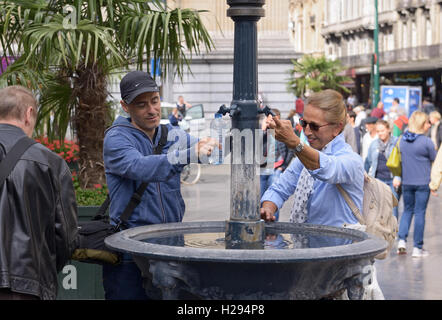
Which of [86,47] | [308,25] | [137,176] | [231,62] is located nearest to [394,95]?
[231,62]

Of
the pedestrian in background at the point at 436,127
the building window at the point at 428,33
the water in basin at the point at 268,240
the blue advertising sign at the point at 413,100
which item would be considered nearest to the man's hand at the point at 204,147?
the water in basin at the point at 268,240

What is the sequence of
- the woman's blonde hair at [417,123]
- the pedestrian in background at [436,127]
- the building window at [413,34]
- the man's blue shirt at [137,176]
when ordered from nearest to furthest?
the man's blue shirt at [137,176], the woman's blonde hair at [417,123], the pedestrian in background at [436,127], the building window at [413,34]

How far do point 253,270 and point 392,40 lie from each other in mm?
70215

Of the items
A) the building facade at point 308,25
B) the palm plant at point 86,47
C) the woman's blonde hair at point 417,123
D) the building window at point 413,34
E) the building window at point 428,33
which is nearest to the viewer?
the palm plant at point 86,47

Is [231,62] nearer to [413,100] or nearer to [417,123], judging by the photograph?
[413,100]

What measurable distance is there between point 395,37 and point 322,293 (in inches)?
2706

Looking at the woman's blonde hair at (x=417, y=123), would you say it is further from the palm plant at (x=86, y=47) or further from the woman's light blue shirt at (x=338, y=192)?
the woman's light blue shirt at (x=338, y=192)

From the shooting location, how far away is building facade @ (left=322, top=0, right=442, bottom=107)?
200ft

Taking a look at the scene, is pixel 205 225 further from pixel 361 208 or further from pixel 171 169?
pixel 361 208

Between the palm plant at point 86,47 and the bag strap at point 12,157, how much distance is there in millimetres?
2802

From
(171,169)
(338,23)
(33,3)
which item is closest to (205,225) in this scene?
(171,169)

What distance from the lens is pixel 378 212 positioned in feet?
16.2

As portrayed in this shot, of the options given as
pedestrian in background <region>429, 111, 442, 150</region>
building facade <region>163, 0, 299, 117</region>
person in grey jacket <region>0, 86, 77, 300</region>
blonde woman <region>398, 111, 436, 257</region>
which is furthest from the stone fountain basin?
building facade <region>163, 0, 299, 117</region>

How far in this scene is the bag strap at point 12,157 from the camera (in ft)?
13.4
